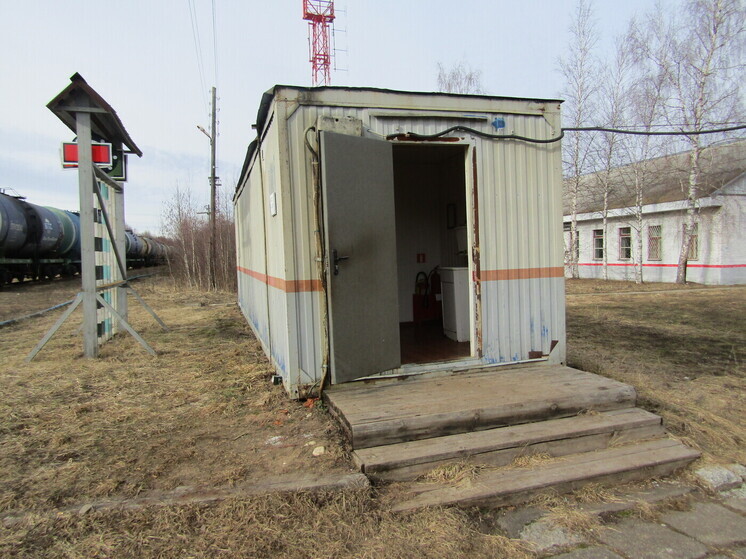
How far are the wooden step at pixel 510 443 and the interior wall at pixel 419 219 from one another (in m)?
4.14

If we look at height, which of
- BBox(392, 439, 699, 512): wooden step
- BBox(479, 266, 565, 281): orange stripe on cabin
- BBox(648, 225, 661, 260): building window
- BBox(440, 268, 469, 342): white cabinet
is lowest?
BBox(392, 439, 699, 512): wooden step

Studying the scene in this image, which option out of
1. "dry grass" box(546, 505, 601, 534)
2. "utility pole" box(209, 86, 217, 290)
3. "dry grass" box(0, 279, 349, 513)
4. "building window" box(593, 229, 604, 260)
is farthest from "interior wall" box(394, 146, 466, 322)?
"building window" box(593, 229, 604, 260)

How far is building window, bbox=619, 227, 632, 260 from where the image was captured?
65.7 feet

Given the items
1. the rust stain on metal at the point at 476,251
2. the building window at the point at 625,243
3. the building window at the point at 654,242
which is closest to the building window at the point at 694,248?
the building window at the point at 654,242

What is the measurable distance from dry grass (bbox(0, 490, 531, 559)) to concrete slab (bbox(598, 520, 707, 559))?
1.70 feet

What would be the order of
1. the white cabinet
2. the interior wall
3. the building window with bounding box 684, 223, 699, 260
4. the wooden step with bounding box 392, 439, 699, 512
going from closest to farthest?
the wooden step with bounding box 392, 439, 699, 512, the white cabinet, the interior wall, the building window with bounding box 684, 223, 699, 260

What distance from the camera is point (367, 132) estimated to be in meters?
4.34

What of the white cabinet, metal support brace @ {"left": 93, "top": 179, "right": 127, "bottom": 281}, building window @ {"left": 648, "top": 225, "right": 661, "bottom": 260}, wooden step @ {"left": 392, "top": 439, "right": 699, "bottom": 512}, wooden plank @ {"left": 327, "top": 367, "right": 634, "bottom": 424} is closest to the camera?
wooden step @ {"left": 392, "top": 439, "right": 699, "bottom": 512}

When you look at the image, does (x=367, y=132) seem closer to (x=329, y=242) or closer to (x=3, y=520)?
(x=329, y=242)

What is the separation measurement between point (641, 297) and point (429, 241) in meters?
9.35

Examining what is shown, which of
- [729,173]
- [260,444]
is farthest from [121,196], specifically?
[729,173]

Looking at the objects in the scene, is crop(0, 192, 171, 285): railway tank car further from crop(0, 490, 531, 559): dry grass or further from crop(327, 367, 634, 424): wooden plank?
crop(0, 490, 531, 559): dry grass

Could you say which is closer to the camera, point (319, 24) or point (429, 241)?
point (429, 241)

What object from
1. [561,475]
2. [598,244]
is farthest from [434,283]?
[598,244]
